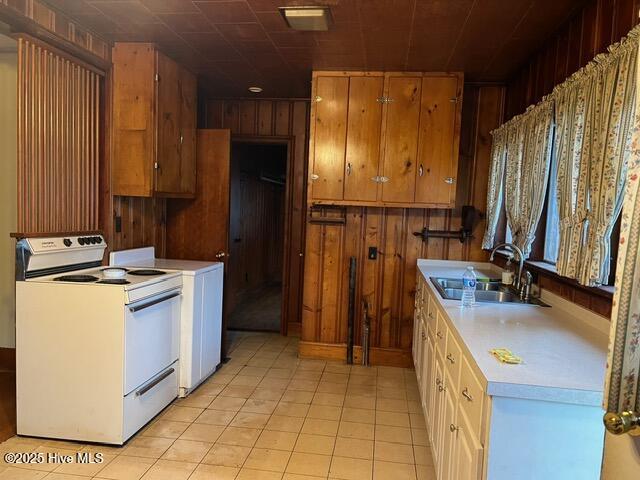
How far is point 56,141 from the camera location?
2.66 meters

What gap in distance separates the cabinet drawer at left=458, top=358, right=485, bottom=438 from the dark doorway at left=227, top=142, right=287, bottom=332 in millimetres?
3267

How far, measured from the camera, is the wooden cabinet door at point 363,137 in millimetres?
3578

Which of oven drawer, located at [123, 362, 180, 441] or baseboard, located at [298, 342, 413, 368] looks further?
baseboard, located at [298, 342, 413, 368]

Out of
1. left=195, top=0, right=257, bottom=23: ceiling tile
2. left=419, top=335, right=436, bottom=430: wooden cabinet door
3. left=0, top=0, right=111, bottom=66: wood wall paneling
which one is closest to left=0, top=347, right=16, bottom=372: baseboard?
left=0, top=0, right=111, bottom=66: wood wall paneling

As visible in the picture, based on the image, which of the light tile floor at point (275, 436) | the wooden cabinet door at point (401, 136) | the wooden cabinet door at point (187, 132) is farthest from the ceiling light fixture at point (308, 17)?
the light tile floor at point (275, 436)

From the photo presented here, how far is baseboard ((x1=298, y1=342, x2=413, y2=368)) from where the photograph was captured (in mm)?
3906

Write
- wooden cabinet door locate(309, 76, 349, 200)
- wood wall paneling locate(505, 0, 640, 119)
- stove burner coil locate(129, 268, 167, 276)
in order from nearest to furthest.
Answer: wood wall paneling locate(505, 0, 640, 119) → stove burner coil locate(129, 268, 167, 276) → wooden cabinet door locate(309, 76, 349, 200)

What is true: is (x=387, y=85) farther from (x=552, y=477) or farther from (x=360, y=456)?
(x=552, y=477)

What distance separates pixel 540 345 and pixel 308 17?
2.12 metres

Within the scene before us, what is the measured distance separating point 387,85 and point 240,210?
2.98 meters

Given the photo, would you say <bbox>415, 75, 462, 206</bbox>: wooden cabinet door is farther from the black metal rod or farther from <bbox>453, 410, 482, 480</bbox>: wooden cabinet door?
<bbox>453, 410, 482, 480</bbox>: wooden cabinet door

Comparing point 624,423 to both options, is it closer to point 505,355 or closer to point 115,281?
point 505,355

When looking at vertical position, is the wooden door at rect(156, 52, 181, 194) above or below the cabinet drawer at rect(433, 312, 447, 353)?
above

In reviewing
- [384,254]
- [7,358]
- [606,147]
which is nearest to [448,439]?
[606,147]
